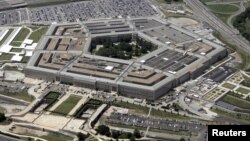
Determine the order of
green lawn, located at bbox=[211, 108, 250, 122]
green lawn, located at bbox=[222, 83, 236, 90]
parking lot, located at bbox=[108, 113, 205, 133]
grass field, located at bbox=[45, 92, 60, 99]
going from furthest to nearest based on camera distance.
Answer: green lawn, located at bbox=[222, 83, 236, 90], grass field, located at bbox=[45, 92, 60, 99], green lawn, located at bbox=[211, 108, 250, 122], parking lot, located at bbox=[108, 113, 205, 133]

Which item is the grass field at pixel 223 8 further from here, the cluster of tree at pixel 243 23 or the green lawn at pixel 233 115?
the green lawn at pixel 233 115

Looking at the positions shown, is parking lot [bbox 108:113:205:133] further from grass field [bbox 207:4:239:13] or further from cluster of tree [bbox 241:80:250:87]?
grass field [bbox 207:4:239:13]

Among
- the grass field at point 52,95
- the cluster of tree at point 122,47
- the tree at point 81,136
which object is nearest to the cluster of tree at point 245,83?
the cluster of tree at point 122,47

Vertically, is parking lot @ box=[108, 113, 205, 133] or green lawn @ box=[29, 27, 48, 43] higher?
green lawn @ box=[29, 27, 48, 43]

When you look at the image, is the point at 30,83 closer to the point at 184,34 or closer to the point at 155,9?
the point at 184,34

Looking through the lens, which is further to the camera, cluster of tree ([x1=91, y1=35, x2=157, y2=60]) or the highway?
the highway

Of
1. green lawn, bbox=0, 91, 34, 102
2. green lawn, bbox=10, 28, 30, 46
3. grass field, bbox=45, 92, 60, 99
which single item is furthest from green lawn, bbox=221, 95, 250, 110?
green lawn, bbox=10, 28, 30, 46

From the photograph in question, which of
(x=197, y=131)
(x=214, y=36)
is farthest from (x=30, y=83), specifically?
(x=214, y=36)
